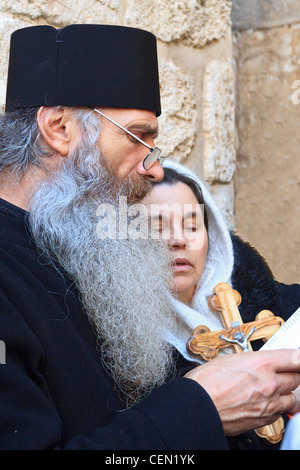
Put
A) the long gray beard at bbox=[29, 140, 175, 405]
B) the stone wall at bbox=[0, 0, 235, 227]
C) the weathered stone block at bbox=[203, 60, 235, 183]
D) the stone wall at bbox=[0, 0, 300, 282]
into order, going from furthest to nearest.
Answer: the weathered stone block at bbox=[203, 60, 235, 183]
the stone wall at bbox=[0, 0, 300, 282]
the stone wall at bbox=[0, 0, 235, 227]
the long gray beard at bbox=[29, 140, 175, 405]

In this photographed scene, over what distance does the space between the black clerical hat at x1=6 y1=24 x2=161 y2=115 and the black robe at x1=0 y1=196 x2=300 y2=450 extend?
40 cm

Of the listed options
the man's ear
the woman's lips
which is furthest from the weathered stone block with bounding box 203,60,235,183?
the man's ear

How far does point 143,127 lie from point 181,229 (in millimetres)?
576

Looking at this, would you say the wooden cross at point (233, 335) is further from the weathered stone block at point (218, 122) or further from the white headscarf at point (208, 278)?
the weathered stone block at point (218, 122)

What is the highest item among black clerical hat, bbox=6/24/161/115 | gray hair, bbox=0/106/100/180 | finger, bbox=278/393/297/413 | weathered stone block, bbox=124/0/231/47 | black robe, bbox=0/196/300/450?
weathered stone block, bbox=124/0/231/47

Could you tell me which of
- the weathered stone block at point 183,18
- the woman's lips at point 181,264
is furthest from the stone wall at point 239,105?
the woman's lips at point 181,264

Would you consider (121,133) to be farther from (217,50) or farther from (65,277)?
(217,50)

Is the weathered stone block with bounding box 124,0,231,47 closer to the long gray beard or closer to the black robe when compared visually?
the long gray beard

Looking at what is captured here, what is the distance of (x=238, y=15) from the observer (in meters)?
3.25

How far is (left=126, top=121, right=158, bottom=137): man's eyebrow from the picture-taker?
6.74ft

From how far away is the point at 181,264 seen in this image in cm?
252

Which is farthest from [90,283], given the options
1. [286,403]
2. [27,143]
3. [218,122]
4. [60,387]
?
[218,122]

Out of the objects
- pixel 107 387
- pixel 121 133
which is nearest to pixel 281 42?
pixel 121 133
